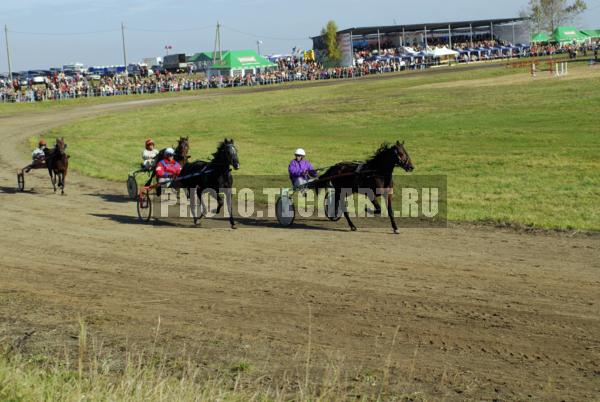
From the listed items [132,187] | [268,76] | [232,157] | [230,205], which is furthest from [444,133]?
[268,76]

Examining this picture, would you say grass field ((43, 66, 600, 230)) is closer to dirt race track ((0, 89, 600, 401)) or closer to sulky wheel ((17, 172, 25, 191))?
sulky wheel ((17, 172, 25, 191))

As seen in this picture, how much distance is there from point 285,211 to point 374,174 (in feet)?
7.22

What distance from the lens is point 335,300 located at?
9828 millimetres

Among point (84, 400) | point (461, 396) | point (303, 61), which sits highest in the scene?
point (303, 61)

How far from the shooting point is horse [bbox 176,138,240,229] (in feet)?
50.5

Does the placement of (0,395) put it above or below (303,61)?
below

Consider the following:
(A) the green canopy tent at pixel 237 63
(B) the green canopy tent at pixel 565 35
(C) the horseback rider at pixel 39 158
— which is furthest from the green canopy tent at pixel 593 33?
(C) the horseback rider at pixel 39 158

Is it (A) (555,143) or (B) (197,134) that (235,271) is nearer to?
(A) (555,143)

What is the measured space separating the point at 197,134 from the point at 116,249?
85.7 feet

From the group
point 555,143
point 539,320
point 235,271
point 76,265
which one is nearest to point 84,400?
point 539,320

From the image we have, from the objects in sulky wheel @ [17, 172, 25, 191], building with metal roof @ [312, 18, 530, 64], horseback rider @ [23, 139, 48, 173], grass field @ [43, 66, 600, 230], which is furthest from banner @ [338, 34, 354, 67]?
sulky wheel @ [17, 172, 25, 191]

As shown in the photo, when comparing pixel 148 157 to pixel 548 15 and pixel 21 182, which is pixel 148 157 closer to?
pixel 21 182

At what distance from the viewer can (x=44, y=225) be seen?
16922 millimetres

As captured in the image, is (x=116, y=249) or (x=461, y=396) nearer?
(x=461, y=396)
